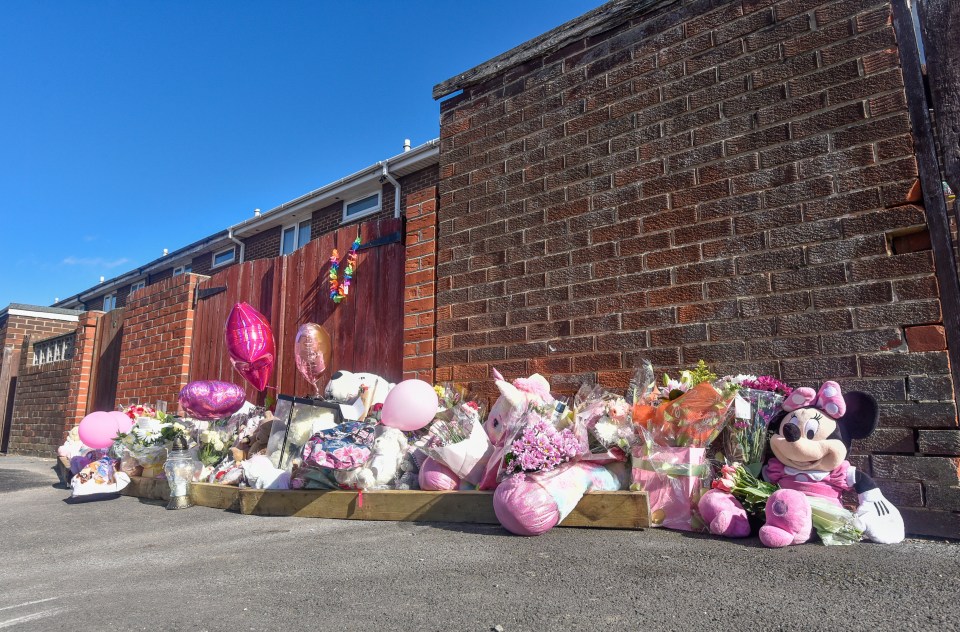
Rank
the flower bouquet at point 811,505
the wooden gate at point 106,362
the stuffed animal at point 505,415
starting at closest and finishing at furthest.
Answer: the flower bouquet at point 811,505 → the stuffed animal at point 505,415 → the wooden gate at point 106,362

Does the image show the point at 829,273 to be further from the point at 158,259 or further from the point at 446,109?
the point at 158,259

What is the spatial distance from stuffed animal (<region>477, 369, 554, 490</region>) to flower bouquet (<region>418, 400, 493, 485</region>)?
0.19 ft

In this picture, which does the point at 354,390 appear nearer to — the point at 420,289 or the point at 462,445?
the point at 420,289

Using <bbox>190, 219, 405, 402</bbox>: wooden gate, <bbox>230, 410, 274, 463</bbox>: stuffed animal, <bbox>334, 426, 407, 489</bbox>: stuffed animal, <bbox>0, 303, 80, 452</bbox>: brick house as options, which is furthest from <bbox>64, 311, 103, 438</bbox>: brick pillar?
<bbox>334, 426, 407, 489</bbox>: stuffed animal

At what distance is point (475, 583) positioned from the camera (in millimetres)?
2191

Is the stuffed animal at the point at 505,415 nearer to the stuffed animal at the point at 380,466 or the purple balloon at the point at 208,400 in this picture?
the stuffed animal at the point at 380,466

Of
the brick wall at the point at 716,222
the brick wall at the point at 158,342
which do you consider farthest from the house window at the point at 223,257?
the brick wall at the point at 716,222

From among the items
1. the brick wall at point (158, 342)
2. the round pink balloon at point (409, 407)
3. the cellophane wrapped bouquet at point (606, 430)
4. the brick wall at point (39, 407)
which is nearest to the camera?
the cellophane wrapped bouquet at point (606, 430)

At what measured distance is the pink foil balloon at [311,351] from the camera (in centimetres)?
538

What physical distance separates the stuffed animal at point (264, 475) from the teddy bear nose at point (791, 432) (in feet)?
10.1

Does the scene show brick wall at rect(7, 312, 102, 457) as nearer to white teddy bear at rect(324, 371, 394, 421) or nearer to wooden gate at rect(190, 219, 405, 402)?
wooden gate at rect(190, 219, 405, 402)

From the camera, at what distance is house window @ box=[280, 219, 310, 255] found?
48.6ft

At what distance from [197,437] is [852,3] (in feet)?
18.6

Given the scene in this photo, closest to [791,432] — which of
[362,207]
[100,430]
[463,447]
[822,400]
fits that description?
[822,400]
